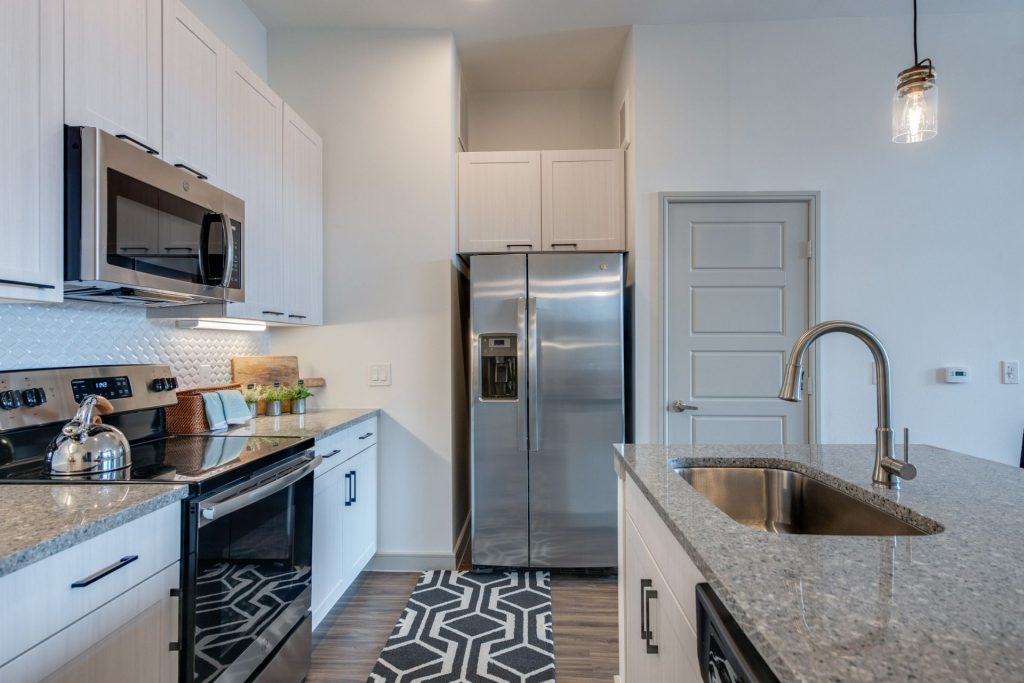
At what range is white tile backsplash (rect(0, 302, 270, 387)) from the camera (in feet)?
5.03

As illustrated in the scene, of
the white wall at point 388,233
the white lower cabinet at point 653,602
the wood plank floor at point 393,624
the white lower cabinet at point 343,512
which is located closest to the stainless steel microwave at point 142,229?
the white lower cabinet at point 343,512

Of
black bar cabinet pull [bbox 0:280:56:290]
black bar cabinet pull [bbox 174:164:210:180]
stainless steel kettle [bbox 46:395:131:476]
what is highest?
black bar cabinet pull [bbox 174:164:210:180]

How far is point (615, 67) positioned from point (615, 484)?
2654 mm

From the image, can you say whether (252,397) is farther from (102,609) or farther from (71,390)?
(102,609)

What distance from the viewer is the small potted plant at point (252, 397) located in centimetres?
245

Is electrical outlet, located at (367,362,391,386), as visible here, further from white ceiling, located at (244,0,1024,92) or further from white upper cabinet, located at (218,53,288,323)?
white ceiling, located at (244,0,1024,92)

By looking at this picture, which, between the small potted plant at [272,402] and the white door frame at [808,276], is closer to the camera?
the small potted plant at [272,402]

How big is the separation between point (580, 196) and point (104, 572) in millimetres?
2670

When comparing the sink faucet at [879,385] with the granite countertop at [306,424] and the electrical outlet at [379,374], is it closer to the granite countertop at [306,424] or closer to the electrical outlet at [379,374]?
the granite countertop at [306,424]

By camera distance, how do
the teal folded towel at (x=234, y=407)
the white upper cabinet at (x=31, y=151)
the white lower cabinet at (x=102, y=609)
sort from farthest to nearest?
the teal folded towel at (x=234, y=407) → the white upper cabinet at (x=31, y=151) → the white lower cabinet at (x=102, y=609)

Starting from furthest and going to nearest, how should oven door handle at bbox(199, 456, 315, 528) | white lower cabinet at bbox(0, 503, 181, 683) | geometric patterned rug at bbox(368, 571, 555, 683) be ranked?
geometric patterned rug at bbox(368, 571, 555, 683) → oven door handle at bbox(199, 456, 315, 528) → white lower cabinet at bbox(0, 503, 181, 683)

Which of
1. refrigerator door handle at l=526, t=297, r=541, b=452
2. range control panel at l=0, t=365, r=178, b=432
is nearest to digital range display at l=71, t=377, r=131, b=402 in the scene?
range control panel at l=0, t=365, r=178, b=432

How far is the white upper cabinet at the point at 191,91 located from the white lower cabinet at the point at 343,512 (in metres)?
1.16

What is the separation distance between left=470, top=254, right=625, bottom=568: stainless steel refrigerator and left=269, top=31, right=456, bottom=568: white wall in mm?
281
